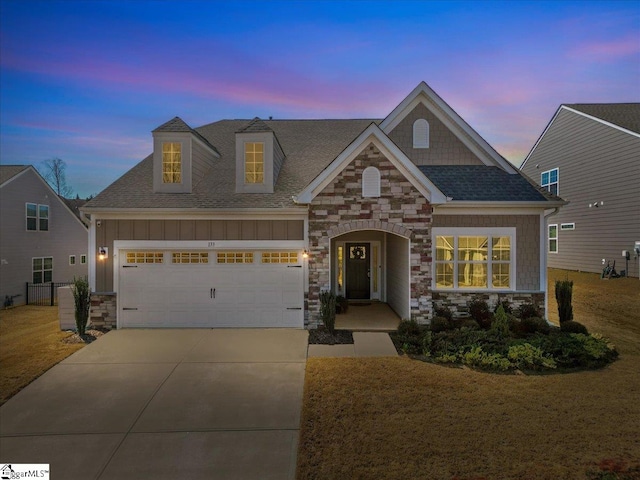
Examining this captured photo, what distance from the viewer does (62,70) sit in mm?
13656

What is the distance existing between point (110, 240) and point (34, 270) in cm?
1196

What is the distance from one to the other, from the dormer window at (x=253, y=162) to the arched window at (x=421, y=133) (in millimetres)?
5403

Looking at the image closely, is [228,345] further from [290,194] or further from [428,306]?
[428,306]

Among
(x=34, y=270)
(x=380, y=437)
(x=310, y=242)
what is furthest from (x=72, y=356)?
(x=34, y=270)

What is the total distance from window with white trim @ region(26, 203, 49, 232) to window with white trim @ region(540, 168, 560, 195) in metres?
33.1

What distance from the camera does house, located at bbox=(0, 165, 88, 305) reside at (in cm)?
1655

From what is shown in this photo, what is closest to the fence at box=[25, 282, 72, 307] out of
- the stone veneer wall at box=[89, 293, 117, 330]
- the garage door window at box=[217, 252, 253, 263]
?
the stone veneer wall at box=[89, 293, 117, 330]

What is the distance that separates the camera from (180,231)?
10500 mm

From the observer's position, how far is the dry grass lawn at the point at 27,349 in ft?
22.5

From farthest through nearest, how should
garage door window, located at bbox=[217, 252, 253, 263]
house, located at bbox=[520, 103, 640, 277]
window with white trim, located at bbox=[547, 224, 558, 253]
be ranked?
window with white trim, located at bbox=[547, 224, 558, 253]
house, located at bbox=[520, 103, 640, 277]
garage door window, located at bbox=[217, 252, 253, 263]

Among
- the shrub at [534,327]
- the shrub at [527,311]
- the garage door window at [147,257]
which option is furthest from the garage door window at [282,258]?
the shrub at [527,311]

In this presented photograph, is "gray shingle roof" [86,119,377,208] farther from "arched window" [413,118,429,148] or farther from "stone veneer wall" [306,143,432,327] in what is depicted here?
"arched window" [413,118,429,148]

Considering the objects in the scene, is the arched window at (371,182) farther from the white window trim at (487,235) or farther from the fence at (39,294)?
the fence at (39,294)

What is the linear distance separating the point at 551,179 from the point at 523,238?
1866 centimetres
